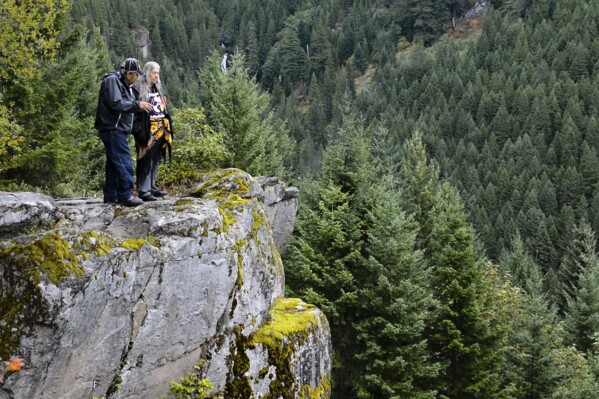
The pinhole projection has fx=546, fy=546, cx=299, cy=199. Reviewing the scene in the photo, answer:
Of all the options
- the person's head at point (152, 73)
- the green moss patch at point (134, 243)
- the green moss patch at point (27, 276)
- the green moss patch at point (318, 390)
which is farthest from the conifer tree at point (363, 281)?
the green moss patch at point (27, 276)

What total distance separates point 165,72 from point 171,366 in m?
141

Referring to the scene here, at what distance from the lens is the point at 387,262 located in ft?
63.7

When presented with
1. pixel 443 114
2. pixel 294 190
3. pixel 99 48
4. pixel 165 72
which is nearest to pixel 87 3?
pixel 165 72

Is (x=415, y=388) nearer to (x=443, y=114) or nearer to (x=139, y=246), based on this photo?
(x=139, y=246)

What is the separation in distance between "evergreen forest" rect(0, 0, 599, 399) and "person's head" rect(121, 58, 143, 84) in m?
3.54

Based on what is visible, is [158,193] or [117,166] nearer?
[117,166]

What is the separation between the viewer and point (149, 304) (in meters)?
8.09

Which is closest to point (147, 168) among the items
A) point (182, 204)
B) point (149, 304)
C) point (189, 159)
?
point (182, 204)

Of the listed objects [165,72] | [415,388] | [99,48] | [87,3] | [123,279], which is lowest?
[415,388]

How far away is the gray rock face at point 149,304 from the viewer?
22.7 feet

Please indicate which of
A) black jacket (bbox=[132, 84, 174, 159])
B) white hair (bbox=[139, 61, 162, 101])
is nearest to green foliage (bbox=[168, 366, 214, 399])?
black jacket (bbox=[132, 84, 174, 159])

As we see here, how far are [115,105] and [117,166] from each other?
997mm

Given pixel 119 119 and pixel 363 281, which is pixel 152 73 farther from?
pixel 363 281

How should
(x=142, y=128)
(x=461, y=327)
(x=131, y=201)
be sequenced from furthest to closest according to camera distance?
1. (x=461, y=327)
2. (x=142, y=128)
3. (x=131, y=201)
